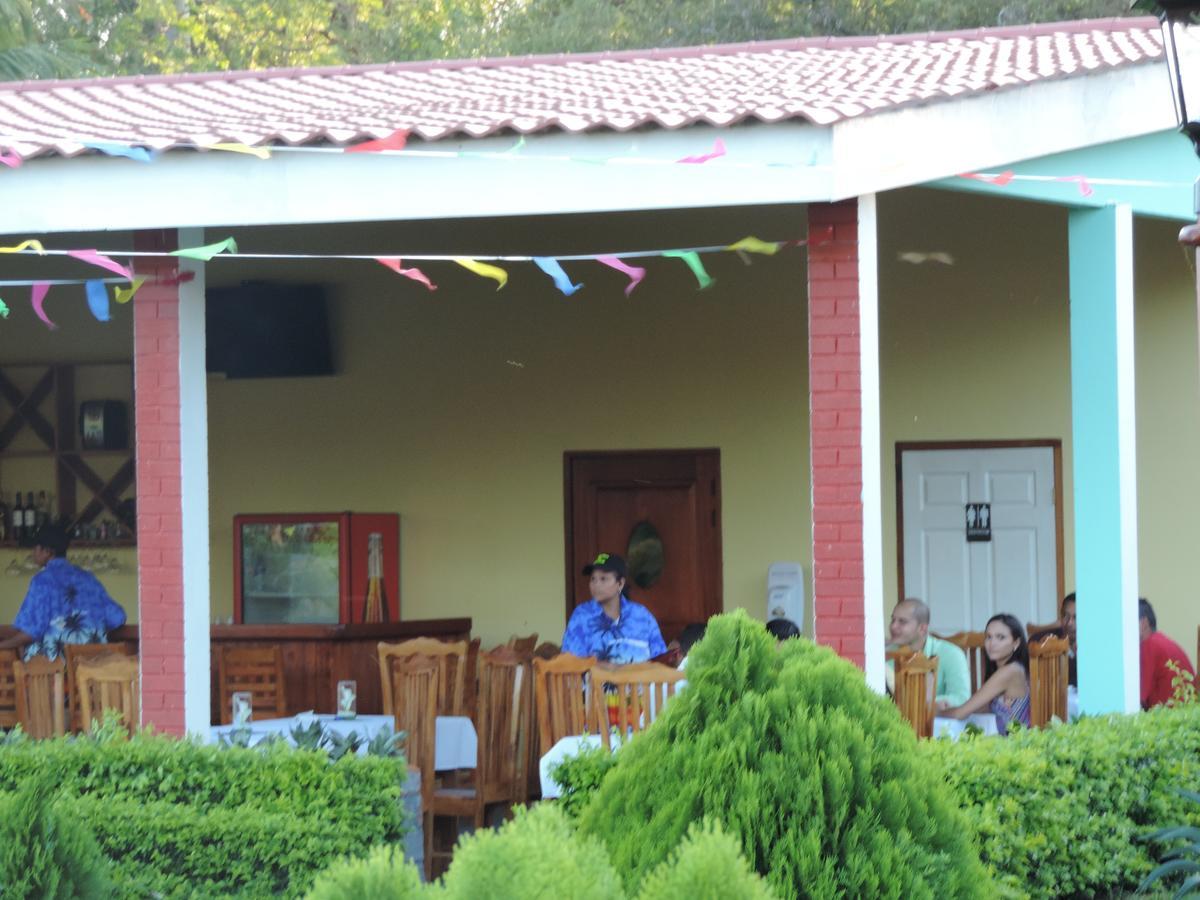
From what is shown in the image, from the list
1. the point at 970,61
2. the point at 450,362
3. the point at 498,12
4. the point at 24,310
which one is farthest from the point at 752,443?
the point at 498,12

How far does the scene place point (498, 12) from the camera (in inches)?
1009

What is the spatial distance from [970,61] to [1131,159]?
1475 millimetres

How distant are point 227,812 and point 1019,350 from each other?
5.97m

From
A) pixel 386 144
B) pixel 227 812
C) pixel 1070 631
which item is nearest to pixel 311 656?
pixel 227 812

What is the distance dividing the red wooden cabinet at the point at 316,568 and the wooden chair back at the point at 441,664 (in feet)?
7.29

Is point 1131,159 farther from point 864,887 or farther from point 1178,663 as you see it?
point 864,887

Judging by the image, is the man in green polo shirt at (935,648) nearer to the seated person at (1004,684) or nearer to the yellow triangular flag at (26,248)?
the seated person at (1004,684)

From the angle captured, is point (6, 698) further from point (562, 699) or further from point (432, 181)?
point (432, 181)

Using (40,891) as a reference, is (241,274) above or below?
above

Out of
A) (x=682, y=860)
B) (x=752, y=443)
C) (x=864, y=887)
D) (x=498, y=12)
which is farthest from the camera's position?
(x=498, y=12)

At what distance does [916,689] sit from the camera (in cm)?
755

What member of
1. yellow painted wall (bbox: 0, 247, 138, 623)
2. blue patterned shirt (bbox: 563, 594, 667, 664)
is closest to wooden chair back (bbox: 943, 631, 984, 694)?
blue patterned shirt (bbox: 563, 594, 667, 664)

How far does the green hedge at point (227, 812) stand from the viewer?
243 inches

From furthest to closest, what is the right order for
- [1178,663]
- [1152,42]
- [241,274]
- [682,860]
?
1. [241,274]
2. [1152,42]
3. [1178,663]
4. [682,860]
